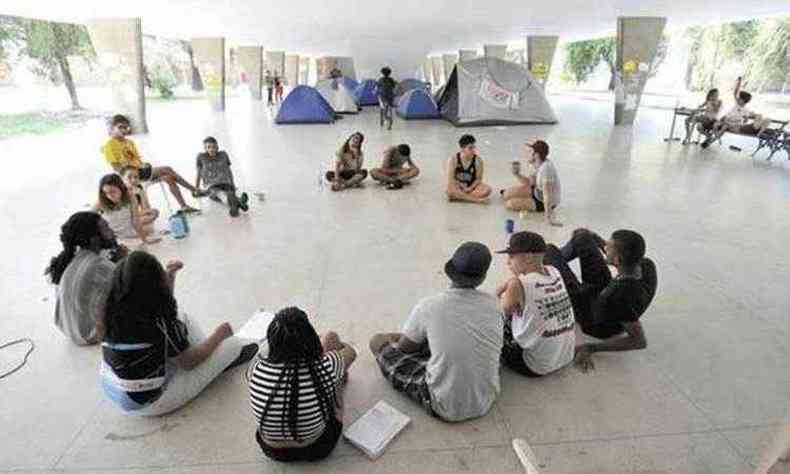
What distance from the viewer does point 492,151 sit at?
28.4 feet

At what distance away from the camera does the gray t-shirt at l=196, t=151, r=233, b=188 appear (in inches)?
215

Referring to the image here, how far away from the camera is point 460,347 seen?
201cm

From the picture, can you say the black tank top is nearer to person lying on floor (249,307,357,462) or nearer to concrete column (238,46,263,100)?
person lying on floor (249,307,357,462)

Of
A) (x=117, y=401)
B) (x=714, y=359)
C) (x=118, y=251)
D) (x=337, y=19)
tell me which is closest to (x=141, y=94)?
(x=337, y=19)

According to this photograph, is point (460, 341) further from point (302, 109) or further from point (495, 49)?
point (495, 49)

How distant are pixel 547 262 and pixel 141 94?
11.5 m

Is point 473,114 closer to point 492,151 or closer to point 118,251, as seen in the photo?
point 492,151

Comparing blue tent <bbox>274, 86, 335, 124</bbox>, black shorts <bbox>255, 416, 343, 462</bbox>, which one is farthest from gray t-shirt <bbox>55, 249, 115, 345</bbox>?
blue tent <bbox>274, 86, 335, 124</bbox>

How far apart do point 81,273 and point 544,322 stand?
102 inches

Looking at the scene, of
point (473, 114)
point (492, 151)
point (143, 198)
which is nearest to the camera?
point (143, 198)

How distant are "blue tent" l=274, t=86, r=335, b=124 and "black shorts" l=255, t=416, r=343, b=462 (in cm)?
1165

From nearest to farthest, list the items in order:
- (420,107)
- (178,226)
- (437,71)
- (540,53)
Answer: (178,226) → (420,107) → (540,53) → (437,71)

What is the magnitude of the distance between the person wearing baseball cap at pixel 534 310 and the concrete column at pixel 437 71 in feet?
114

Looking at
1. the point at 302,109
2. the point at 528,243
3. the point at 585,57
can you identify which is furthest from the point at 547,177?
the point at 585,57
